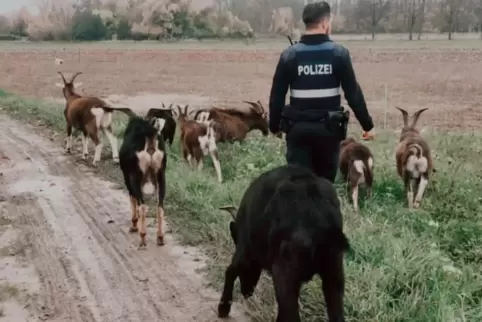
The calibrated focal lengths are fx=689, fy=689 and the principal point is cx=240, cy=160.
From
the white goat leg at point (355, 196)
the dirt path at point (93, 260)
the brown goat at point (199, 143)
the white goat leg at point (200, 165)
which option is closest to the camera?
the dirt path at point (93, 260)

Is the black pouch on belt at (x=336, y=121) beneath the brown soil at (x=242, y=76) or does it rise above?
above

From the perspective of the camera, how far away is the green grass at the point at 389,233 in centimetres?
527

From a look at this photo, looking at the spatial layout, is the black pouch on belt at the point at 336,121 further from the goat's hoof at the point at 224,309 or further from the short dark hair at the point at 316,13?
the goat's hoof at the point at 224,309

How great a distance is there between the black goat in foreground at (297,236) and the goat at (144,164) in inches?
122

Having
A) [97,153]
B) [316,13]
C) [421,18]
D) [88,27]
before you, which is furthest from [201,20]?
[316,13]

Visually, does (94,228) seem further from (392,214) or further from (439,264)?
(439,264)

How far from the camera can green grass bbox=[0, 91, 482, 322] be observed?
527cm

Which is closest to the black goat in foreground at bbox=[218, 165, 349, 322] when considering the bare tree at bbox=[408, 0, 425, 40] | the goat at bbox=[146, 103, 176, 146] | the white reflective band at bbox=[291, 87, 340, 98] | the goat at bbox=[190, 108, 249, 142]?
the white reflective band at bbox=[291, 87, 340, 98]

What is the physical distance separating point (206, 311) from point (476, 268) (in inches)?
107

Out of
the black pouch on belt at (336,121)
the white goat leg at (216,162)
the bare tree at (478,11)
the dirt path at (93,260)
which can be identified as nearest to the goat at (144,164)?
the dirt path at (93,260)

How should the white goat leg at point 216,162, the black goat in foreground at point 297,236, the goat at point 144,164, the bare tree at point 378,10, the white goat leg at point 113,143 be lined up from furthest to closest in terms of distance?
the bare tree at point 378,10, the white goat leg at point 113,143, the white goat leg at point 216,162, the goat at point 144,164, the black goat in foreground at point 297,236

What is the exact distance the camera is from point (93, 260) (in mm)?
7156

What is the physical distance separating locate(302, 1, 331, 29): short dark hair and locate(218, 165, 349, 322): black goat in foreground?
4.69ft

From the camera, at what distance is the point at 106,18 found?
75.6m
